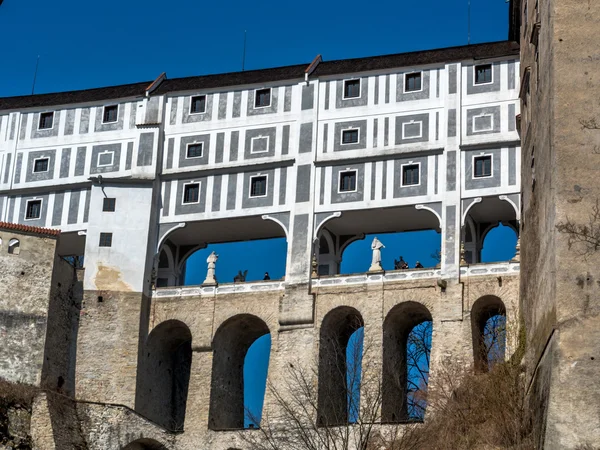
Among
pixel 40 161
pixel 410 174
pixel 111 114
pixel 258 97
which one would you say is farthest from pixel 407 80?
pixel 40 161

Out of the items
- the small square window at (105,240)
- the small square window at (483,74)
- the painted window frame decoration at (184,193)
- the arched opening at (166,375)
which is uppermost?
the small square window at (483,74)

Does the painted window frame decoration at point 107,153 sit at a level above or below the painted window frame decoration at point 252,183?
above

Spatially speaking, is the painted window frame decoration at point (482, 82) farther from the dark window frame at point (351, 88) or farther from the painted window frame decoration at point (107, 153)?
the painted window frame decoration at point (107, 153)

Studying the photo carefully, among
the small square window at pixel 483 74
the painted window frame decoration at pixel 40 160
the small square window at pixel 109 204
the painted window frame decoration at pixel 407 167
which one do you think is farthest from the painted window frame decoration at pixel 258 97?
the painted window frame decoration at pixel 40 160

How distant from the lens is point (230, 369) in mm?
50812

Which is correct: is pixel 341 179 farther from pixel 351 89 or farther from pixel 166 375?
pixel 166 375

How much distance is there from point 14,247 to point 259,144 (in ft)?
33.3

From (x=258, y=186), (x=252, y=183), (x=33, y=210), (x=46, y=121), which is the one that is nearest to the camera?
(x=258, y=186)

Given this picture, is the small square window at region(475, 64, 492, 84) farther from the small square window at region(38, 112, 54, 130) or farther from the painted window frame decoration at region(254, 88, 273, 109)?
the small square window at region(38, 112, 54, 130)

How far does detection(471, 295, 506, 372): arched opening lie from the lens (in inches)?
1698

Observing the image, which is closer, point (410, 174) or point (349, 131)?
point (410, 174)

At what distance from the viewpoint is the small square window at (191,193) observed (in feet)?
171

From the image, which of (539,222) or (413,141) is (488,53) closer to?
(413,141)

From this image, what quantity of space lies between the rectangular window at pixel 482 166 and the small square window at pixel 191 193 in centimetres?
1097
